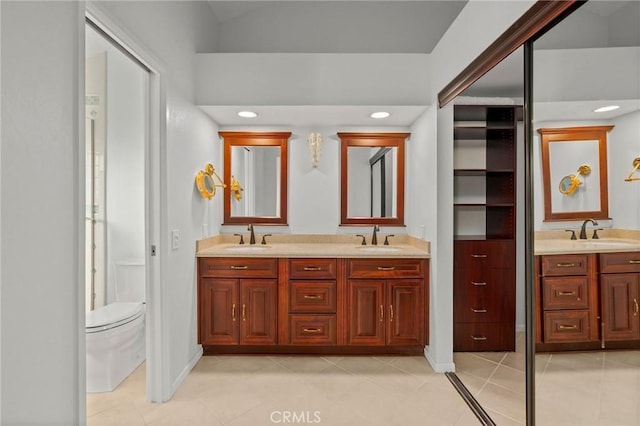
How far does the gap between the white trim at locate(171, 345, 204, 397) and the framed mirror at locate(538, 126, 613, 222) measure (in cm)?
245

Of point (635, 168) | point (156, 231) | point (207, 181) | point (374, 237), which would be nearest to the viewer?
point (635, 168)

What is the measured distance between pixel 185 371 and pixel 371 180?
2.32 metres

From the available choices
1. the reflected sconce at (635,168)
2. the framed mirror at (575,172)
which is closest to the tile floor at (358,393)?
the framed mirror at (575,172)

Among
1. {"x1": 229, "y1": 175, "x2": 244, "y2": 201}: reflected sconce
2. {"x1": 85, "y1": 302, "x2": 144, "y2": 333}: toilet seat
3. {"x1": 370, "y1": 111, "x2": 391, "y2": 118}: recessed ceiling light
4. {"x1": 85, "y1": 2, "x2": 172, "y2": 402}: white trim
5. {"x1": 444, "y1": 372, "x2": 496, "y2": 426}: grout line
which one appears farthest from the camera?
{"x1": 229, "y1": 175, "x2": 244, "y2": 201}: reflected sconce

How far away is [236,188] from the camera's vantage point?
3.30 m

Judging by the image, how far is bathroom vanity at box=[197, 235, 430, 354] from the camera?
2.71 meters

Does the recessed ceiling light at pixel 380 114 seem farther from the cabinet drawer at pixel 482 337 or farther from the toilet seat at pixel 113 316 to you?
the toilet seat at pixel 113 316

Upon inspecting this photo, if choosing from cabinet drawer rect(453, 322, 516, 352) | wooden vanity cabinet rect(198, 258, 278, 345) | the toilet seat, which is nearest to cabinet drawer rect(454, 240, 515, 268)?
cabinet drawer rect(453, 322, 516, 352)

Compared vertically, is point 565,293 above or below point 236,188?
below

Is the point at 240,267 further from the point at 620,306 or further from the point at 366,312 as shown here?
the point at 620,306

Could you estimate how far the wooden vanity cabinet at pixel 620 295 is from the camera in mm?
1113

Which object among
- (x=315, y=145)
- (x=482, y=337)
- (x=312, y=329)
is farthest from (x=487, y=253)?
(x=315, y=145)

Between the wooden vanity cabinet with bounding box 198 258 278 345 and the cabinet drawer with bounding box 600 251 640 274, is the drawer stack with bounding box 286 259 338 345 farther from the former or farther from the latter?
the cabinet drawer with bounding box 600 251 640 274

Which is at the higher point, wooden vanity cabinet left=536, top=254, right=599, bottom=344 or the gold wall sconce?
the gold wall sconce
